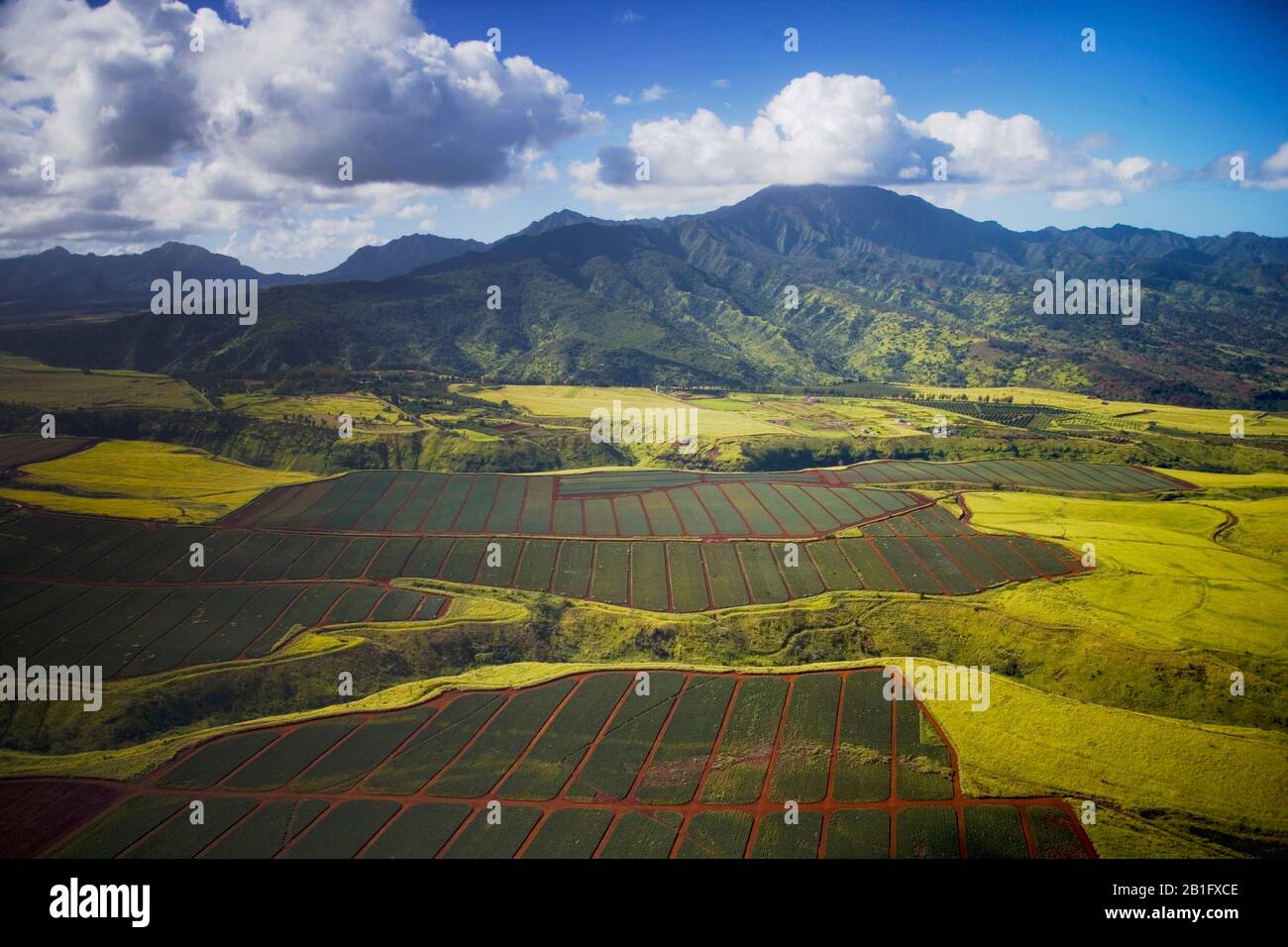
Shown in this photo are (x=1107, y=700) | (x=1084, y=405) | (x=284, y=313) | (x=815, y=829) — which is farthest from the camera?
(x=284, y=313)

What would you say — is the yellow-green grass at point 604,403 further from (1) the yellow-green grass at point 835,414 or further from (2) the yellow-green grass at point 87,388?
(2) the yellow-green grass at point 87,388

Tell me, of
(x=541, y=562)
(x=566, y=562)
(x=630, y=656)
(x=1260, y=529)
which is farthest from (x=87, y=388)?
(x=1260, y=529)

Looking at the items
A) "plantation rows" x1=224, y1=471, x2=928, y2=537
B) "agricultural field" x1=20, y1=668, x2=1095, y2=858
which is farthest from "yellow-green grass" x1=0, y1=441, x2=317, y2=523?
"agricultural field" x1=20, y1=668, x2=1095, y2=858

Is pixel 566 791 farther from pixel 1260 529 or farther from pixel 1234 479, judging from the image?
pixel 1234 479
